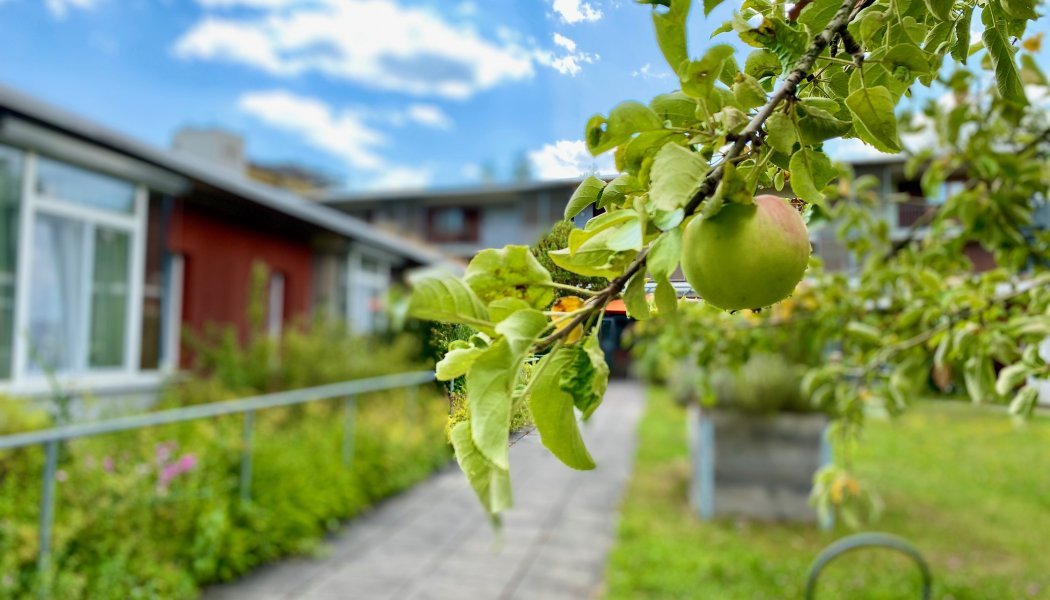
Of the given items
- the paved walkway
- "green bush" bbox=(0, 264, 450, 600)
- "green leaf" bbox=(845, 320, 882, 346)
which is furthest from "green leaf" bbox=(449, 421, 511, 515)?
the paved walkway

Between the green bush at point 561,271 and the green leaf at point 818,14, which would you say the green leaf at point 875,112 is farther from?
the green bush at point 561,271

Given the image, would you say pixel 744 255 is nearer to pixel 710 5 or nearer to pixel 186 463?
pixel 710 5

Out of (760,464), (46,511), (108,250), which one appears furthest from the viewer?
(108,250)

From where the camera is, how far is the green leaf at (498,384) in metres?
0.38

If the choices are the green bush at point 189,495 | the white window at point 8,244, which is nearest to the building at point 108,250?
the white window at point 8,244

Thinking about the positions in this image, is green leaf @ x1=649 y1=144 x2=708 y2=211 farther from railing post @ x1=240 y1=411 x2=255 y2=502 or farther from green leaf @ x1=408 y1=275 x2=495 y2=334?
railing post @ x1=240 y1=411 x2=255 y2=502

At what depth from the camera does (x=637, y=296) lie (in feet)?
1.43

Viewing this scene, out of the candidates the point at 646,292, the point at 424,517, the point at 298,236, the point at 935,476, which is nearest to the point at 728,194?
the point at 646,292

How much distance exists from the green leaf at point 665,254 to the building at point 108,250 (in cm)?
487

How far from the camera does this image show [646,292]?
18.8 inches

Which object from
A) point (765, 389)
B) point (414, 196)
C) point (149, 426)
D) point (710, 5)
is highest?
point (414, 196)

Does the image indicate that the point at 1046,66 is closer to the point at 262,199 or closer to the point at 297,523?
the point at 297,523

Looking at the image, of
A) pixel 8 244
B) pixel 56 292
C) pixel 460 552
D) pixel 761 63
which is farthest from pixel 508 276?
pixel 56 292

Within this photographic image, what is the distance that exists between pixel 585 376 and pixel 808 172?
7.9 inches
